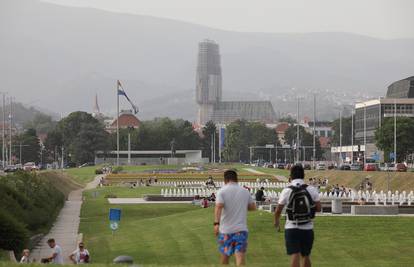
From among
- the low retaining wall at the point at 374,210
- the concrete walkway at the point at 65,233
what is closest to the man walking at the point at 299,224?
the concrete walkway at the point at 65,233

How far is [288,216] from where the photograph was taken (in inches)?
701

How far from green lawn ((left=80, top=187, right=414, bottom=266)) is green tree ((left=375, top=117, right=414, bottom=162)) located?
87.3 m

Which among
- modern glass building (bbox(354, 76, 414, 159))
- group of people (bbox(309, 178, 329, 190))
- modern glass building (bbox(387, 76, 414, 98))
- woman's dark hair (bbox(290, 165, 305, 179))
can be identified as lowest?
group of people (bbox(309, 178, 329, 190))

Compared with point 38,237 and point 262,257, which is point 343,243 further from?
point 38,237

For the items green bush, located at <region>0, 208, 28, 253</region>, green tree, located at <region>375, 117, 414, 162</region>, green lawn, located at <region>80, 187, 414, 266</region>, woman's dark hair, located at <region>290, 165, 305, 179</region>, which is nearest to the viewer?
woman's dark hair, located at <region>290, 165, 305, 179</region>

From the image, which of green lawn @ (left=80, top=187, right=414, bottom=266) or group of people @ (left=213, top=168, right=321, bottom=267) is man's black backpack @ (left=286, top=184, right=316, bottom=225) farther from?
green lawn @ (left=80, top=187, right=414, bottom=266)

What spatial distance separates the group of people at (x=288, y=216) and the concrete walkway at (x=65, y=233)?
15492 millimetres

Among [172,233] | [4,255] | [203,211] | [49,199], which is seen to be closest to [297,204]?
[4,255]

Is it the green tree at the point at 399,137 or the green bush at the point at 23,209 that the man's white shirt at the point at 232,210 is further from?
the green tree at the point at 399,137

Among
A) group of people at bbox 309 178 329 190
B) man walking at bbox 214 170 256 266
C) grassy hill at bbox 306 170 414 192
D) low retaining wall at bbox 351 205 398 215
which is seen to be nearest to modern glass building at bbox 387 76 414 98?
grassy hill at bbox 306 170 414 192

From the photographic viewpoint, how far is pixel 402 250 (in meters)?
33.3

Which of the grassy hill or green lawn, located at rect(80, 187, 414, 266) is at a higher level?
the grassy hill

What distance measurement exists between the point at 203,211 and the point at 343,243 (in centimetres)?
1577

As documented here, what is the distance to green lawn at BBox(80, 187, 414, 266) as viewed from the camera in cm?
3203
